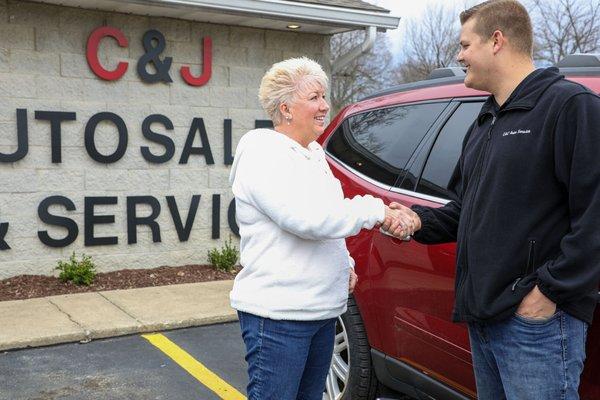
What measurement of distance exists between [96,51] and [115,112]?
67cm

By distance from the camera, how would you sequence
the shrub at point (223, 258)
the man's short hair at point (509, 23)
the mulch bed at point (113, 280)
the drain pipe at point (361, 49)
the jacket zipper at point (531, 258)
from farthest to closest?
the drain pipe at point (361, 49), the shrub at point (223, 258), the mulch bed at point (113, 280), the man's short hair at point (509, 23), the jacket zipper at point (531, 258)

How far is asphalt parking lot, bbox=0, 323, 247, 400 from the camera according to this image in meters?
4.42

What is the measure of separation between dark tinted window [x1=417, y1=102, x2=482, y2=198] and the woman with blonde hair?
2.36 ft

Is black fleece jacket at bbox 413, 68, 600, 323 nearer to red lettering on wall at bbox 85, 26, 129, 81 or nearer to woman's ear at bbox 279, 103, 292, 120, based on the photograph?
woman's ear at bbox 279, 103, 292, 120

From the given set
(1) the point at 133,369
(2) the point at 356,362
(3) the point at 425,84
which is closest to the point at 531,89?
(3) the point at 425,84

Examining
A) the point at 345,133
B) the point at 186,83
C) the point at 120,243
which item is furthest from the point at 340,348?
the point at 186,83

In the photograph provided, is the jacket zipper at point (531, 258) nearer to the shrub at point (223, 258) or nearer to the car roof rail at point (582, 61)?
the car roof rail at point (582, 61)

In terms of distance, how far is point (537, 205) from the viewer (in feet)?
6.77

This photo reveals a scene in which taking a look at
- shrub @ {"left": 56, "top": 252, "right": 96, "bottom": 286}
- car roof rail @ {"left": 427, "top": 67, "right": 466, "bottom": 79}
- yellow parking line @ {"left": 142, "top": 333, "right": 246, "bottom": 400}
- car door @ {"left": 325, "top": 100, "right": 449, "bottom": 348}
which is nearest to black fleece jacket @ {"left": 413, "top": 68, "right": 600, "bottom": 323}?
car door @ {"left": 325, "top": 100, "right": 449, "bottom": 348}

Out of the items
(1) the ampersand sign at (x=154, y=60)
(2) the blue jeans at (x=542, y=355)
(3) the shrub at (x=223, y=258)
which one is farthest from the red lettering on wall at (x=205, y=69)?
(2) the blue jeans at (x=542, y=355)

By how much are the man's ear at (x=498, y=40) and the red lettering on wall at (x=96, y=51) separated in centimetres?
572

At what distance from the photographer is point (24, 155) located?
6.81m

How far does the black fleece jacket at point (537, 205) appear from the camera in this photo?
197cm

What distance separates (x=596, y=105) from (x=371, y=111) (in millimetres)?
2000
